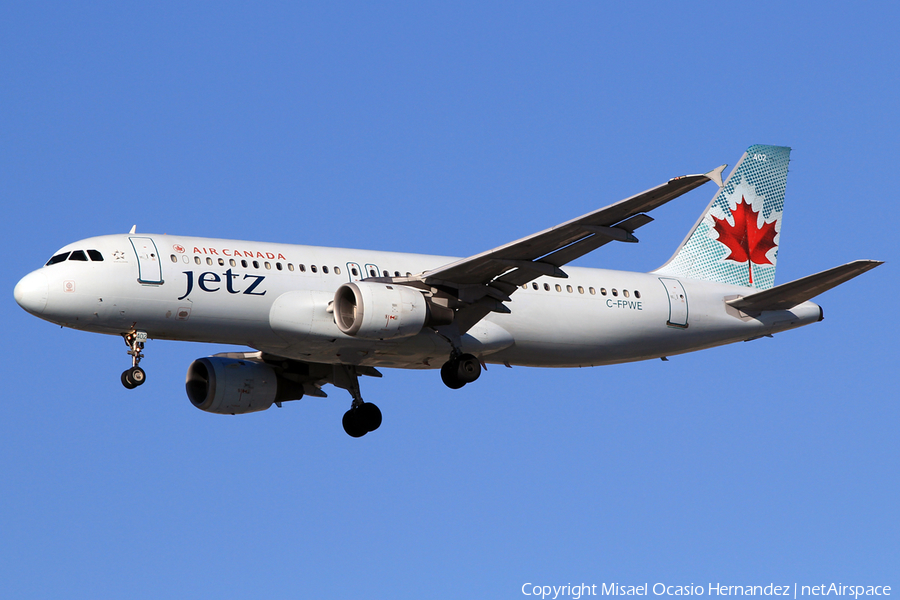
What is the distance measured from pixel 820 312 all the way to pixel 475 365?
11.8 m

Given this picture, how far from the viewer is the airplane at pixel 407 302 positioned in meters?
30.4

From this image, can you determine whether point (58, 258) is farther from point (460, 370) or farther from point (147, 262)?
point (460, 370)

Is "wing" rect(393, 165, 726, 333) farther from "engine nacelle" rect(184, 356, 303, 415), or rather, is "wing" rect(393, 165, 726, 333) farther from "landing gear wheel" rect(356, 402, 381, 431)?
"engine nacelle" rect(184, 356, 303, 415)

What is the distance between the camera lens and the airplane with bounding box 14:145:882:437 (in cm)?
3036

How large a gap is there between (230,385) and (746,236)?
1724 cm

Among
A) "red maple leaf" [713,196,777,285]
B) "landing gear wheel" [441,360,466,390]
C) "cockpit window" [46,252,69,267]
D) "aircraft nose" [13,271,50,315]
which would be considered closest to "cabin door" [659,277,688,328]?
"red maple leaf" [713,196,777,285]

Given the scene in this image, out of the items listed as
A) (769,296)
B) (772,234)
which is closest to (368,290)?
(769,296)

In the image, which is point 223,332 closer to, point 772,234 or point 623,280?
point 623,280

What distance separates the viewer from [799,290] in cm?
3606

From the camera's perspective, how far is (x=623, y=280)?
36.9 meters

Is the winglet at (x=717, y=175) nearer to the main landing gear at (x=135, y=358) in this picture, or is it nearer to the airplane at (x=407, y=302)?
the airplane at (x=407, y=302)

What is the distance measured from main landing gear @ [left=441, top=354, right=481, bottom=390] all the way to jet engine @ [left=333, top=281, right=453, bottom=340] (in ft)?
6.23

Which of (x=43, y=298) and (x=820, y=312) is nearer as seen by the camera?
(x=43, y=298)

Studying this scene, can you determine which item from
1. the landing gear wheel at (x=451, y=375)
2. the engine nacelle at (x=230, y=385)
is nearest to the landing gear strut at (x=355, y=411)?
the engine nacelle at (x=230, y=385)
